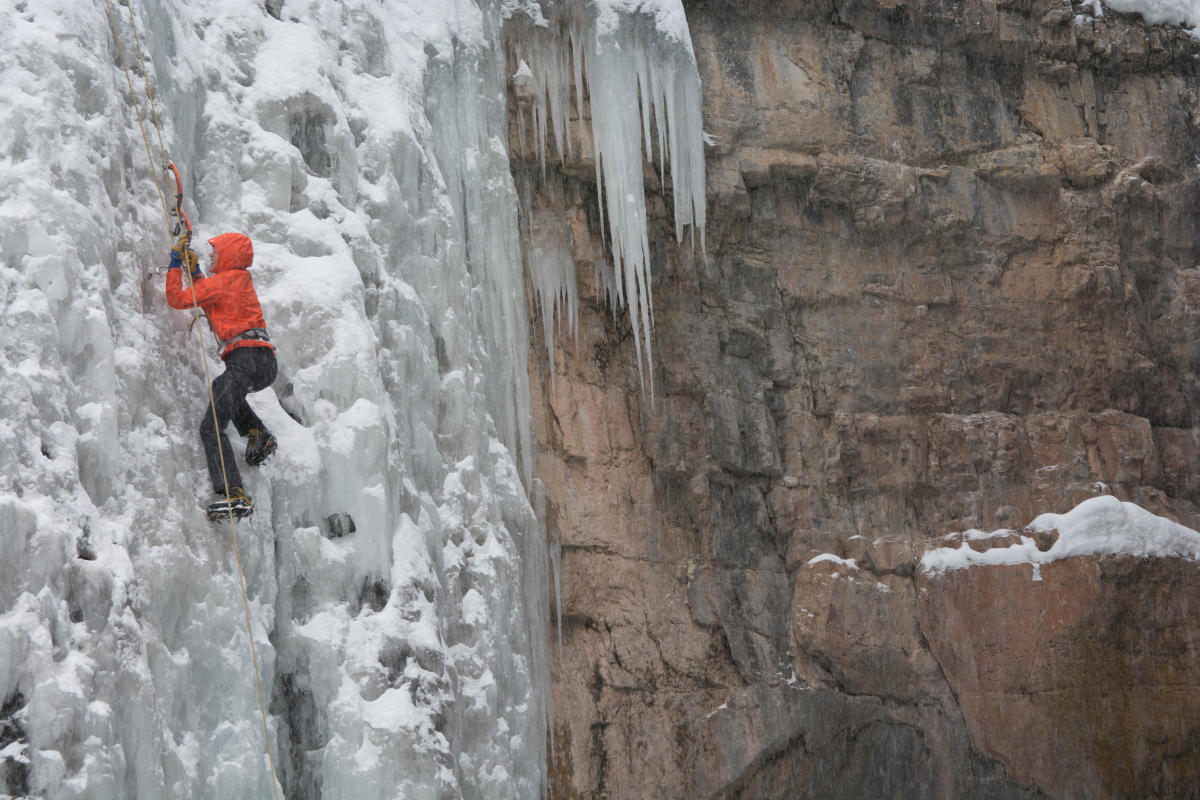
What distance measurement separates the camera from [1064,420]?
11156mm

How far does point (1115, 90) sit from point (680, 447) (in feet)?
16.9

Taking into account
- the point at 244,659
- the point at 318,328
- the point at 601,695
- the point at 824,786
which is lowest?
the point at 824,786

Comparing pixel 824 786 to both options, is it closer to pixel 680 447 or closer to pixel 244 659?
pixel 680 447

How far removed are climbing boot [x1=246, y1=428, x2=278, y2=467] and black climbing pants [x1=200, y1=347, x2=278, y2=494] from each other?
0.05 m

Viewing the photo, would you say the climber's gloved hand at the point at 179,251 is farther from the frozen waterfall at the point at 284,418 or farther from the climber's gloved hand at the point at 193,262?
the frozen waterfall at the point at 284,418

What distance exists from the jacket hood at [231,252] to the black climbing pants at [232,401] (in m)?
0.46

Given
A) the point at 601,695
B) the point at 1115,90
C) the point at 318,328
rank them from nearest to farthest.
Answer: the point at 318,328 < the point at 601,695 < the point at 1115,90

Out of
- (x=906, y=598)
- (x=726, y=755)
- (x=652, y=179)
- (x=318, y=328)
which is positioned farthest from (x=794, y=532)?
(x=318, y=328)

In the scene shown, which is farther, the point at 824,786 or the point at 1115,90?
the point at 1115,90

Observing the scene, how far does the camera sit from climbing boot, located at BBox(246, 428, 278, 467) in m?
6.76

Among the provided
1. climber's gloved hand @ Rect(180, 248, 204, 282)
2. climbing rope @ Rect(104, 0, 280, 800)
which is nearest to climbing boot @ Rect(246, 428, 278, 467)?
climbing rope @ Rect(104, 0, 280, 800)

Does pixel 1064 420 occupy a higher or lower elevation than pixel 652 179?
lower

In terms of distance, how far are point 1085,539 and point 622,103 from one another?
4.89m

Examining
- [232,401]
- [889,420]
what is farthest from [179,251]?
[889,420]
